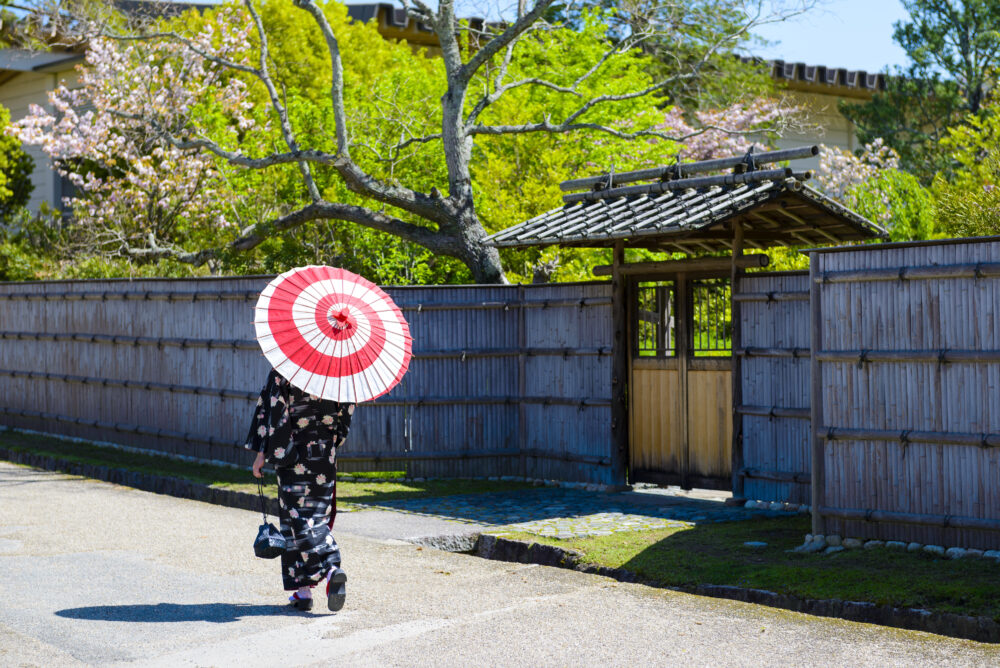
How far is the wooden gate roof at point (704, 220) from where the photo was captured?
11234 millimetres

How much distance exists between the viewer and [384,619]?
732 centimetres

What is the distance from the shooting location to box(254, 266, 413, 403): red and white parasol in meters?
7.25

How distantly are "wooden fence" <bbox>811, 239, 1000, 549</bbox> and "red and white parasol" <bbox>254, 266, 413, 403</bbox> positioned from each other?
137 inches

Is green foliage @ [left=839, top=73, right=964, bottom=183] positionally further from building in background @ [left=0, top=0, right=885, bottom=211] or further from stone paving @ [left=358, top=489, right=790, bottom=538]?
stone paving @ [left=358, top=489, right=790, bottom=538]

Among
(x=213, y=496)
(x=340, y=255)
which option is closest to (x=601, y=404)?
(x=213, y=496)

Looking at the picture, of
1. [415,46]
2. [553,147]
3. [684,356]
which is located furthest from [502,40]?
[415,46]

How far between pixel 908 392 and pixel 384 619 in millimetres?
4185

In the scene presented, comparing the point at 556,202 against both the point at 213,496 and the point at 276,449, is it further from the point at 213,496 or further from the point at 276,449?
the point at 276,449

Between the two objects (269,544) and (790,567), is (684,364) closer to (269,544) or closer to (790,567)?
(790,567)

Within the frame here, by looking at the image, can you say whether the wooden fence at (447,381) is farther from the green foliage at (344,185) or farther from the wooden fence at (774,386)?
the green foliage at (344,185)

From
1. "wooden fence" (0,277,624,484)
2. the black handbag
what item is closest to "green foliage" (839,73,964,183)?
"wooden fence" (0,277,624,484)

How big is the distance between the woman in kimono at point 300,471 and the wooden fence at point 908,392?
152 inches

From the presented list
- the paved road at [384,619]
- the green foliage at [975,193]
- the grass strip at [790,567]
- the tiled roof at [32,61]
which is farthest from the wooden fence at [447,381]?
the tiled roof at [32,61]

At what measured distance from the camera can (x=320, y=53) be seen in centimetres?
2903
